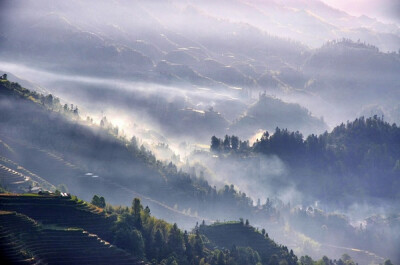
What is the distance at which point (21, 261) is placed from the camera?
198625mm

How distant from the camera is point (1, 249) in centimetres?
19962

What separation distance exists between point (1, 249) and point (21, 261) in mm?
5297
